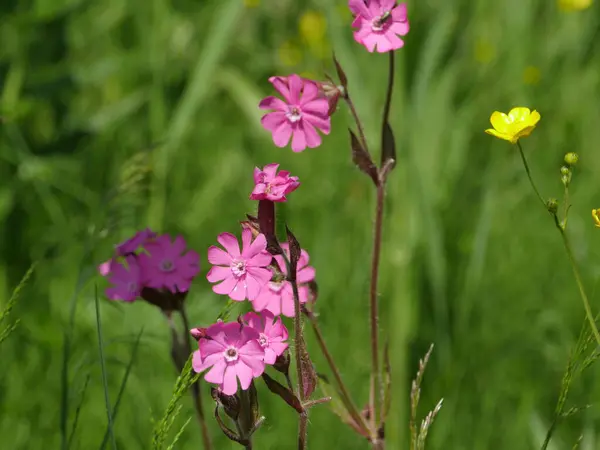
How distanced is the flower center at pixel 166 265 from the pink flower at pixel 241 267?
224 millimetres

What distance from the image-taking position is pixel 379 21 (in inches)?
53.7


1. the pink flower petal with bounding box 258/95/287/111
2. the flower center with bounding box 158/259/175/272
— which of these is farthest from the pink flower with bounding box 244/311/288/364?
the pink flower petal with bounding box 258/95/287/111

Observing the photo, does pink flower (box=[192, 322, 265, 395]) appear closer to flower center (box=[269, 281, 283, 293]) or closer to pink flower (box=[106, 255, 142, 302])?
flower center (box=[269, 281, 283, 293])

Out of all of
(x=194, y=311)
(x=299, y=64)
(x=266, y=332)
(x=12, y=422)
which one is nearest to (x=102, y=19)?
(x=299, y=64)

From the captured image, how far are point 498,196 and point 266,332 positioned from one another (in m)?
1.88

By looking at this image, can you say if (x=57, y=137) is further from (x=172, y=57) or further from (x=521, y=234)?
(x=521, y=234)

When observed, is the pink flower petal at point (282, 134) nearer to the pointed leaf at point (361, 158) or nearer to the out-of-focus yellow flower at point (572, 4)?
the pointed leaf at point (361, 158)

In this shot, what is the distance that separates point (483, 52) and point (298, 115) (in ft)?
10.5

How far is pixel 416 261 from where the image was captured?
2260 mm

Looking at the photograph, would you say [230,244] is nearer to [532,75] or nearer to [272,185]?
[272,185]

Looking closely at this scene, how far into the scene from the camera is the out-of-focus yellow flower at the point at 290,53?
4.41 metres

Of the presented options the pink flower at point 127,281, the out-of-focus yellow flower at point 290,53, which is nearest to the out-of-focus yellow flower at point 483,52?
the out-of-focus yellow flower at point 290,53

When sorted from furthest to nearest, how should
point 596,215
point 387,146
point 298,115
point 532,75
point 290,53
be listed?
1. point 290,53
2. point 532,75
3. point 387,146
4. point 298,115
5. point 596,215

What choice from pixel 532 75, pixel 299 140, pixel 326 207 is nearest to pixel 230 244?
pixel 299 140
